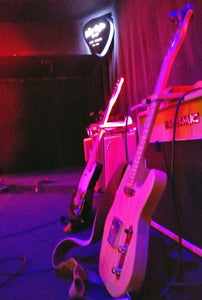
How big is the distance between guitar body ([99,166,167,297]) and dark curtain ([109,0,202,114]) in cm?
161

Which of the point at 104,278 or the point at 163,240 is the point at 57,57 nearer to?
the point at 163,240

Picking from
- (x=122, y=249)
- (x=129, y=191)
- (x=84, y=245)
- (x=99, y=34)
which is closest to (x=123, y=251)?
(x=122, y=249)

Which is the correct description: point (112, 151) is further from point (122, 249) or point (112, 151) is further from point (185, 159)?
point (122, 249)

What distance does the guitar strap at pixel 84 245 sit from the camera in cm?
97

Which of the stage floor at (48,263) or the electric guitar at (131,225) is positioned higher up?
the electric guitar at (131,225)

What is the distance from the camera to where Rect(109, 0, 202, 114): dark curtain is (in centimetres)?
214

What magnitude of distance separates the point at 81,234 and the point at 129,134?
904 mm

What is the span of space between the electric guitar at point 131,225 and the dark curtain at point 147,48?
135 cm

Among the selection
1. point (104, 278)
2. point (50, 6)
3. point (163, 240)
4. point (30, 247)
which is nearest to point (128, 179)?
point (104, 278)

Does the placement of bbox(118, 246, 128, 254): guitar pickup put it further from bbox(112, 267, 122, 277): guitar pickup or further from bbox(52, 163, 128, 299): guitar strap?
bbox(52, 163, 128, 299): guitar strap

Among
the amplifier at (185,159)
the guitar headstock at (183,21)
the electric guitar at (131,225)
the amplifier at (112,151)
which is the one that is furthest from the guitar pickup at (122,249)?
the amplifier at (112,151)

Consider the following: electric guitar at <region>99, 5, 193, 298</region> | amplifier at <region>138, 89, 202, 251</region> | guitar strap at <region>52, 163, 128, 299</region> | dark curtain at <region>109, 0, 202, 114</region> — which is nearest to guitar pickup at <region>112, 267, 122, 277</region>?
electric guitar at <region>99, 5, 193, 298</region>

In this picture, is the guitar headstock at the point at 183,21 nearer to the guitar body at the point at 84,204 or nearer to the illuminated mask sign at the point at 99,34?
the guitar body at the point at 84,204

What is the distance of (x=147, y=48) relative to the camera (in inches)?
118
